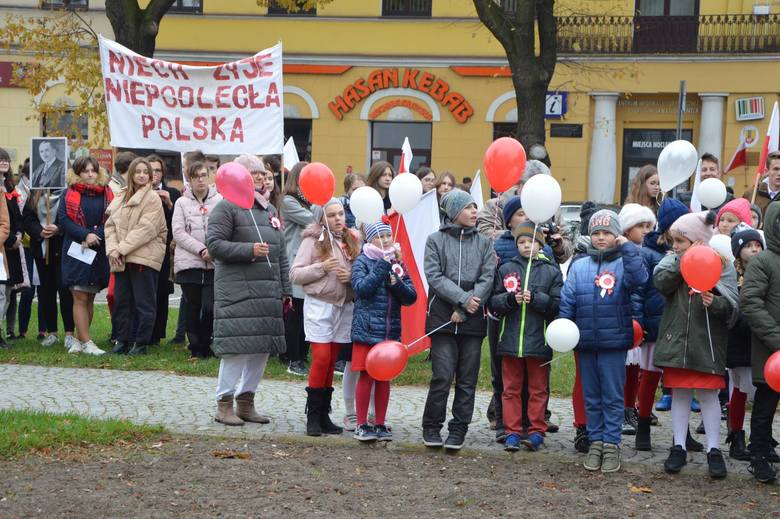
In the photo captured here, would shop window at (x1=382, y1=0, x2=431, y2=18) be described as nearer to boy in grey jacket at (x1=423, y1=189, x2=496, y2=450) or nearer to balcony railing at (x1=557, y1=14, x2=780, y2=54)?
balcony railing at (x1=557, y1=14, x2=780, y2=54)

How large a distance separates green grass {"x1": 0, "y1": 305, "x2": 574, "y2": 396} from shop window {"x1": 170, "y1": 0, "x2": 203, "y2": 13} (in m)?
20.1

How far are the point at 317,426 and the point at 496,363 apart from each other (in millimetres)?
1384

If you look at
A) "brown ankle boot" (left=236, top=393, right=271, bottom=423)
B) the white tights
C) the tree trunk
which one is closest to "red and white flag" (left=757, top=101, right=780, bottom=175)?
the white tights

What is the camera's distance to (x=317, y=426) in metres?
7.98

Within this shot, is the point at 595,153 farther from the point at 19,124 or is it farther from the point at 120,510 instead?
the point at 120,510

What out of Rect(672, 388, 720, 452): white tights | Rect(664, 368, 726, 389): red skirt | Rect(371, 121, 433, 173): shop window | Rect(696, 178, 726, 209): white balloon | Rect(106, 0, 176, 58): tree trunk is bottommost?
Rect(672, 388, 720, 452): white tights

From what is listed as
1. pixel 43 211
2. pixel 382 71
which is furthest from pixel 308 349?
pixel 382 71

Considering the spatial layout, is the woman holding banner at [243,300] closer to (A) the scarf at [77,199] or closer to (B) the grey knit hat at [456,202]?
(B) the grey knit hat at [456,202]

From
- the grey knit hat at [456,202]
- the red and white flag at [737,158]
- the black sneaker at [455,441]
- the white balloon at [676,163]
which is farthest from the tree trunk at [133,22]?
the black sneaker at [455,441]

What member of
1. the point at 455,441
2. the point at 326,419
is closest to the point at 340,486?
the point at 455,441

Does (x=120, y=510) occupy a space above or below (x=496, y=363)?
below

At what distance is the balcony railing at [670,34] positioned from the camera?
29547mm

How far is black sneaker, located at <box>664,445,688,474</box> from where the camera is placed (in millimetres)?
7230

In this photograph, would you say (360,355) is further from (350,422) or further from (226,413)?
(226,413)
